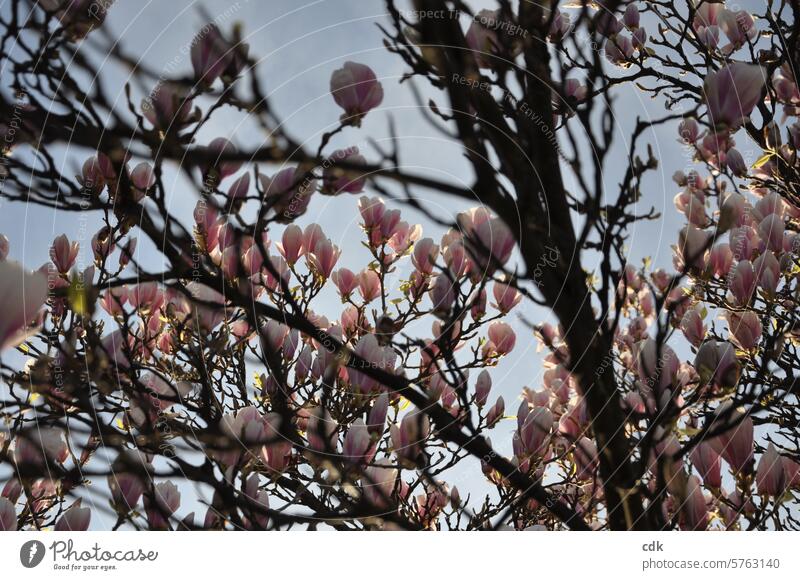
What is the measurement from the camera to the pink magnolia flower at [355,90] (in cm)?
75

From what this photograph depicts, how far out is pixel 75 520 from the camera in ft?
2.32

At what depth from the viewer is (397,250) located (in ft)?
2.95

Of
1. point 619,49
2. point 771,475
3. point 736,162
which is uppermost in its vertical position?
point 619,49

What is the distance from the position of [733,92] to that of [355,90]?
1.92 ft

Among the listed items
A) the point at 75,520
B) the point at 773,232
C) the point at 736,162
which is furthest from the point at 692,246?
the point at 75,520

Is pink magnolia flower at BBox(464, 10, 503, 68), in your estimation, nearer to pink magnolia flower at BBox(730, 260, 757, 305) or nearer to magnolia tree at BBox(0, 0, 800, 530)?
magnolia tree at BBox(0, 0, 800, 530)

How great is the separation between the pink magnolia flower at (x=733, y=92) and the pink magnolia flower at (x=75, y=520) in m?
1.08

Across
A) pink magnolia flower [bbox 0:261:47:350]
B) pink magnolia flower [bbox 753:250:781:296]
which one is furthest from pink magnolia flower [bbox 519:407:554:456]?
pink magnolia flower [bbox 0:261:47:350]

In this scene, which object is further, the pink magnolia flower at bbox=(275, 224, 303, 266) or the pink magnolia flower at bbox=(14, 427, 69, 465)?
the pink magnolia flower at bbox=(275, 224, 303, 266)

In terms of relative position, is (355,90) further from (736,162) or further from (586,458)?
(736,162)

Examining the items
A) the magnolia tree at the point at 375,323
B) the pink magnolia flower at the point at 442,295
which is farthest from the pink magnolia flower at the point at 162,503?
the pink magnolia flower at the point at 442,295

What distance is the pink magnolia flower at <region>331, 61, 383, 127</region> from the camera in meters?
0.75

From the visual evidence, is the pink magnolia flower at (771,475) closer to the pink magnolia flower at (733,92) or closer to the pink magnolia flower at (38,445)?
the pink magnolia flower at (733,92)

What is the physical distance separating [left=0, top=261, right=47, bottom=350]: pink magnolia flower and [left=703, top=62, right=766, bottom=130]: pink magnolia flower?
952mm
